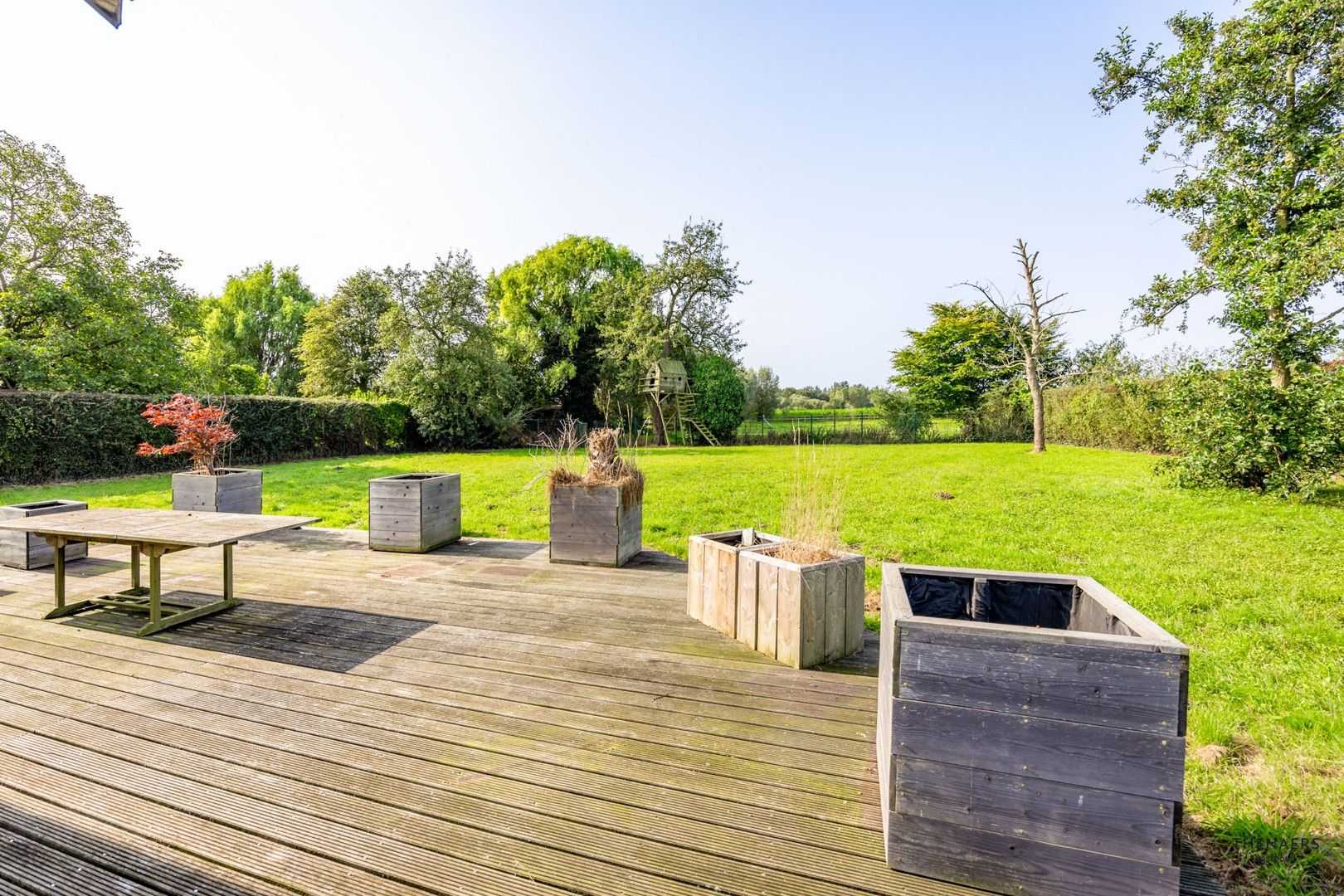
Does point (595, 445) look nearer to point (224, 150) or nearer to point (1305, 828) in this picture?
point (1305, 828)

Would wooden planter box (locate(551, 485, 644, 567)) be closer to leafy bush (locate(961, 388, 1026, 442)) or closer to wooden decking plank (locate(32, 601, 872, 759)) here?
wooden decking plank (locate(32, 601, 872, 759))

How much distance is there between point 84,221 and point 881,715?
2070 centimetres

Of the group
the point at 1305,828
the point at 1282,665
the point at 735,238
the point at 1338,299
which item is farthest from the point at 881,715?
the point at 735,238

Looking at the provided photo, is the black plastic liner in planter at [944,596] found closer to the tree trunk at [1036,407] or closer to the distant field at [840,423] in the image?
the tree trunk at [1036,407]

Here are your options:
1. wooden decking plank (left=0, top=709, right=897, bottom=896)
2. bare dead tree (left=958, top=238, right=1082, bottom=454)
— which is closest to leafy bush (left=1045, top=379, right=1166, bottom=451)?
bare dead tree (left=958, top=238, right=1082, bottom=454)

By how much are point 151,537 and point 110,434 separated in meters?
11.4

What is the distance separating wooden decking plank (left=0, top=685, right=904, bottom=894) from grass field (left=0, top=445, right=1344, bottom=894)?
3.90 ft

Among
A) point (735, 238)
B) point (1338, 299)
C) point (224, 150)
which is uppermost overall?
point (735, 238)

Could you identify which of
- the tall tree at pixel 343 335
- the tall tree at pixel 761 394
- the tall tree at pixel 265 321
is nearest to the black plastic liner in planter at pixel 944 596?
the tall tree at pixel 761 394

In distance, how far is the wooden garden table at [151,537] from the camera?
2.85 metres

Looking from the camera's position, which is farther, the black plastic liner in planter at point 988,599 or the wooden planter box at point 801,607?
the wooden planter box at point 801,607

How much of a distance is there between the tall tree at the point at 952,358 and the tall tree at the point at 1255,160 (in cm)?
1489

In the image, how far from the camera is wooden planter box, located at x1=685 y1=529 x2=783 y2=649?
2.97 meters

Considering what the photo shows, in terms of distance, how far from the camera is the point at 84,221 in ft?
46.3
